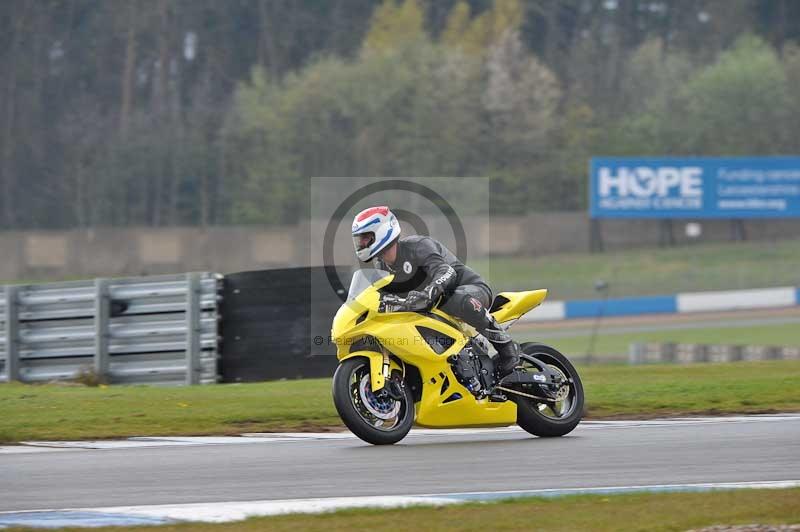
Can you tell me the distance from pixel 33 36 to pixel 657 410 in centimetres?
7152

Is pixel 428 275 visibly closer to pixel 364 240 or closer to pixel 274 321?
pixel 364 240

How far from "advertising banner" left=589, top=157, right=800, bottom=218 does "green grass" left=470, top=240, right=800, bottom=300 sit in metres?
2.03

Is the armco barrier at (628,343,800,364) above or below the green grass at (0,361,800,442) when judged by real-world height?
below

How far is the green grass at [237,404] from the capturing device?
457 inches

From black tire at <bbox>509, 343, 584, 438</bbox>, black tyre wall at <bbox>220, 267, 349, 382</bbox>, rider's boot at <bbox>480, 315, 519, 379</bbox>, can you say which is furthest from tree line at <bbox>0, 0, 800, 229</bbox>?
rider's boot at <bbox>480, 315, 519, 379</bbox>

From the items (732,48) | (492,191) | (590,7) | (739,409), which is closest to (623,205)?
(492,191)

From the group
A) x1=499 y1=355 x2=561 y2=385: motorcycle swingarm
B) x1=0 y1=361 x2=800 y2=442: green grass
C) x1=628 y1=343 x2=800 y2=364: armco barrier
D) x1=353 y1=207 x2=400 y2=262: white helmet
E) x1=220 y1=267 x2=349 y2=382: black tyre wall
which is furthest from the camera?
x1=628 y1=343 x2=800 y2=364: armco barrier

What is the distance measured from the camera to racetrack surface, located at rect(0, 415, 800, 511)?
7.90 metres

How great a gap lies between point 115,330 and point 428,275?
22.3ft

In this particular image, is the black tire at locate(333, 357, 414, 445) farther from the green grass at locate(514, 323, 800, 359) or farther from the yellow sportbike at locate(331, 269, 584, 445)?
the green grass at locate(514, 323, 800, 359)

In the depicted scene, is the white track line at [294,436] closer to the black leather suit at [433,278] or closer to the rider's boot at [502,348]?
the rider's boot at [502,348]

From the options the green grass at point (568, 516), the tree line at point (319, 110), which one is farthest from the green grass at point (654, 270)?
the green grass at point (568, 516)

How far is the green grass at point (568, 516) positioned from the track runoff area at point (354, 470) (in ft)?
0.75

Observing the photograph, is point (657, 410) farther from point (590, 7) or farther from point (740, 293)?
point (590, 7)
